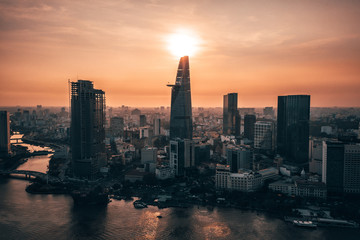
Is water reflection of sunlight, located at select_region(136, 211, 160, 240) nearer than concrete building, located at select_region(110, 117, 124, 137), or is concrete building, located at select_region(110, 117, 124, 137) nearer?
water reflection of sunlight, located at select_region(136, 211, 160, 240)

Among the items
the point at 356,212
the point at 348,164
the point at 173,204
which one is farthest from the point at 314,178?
the point at 173,204

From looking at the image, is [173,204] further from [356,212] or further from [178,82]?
[178,82]

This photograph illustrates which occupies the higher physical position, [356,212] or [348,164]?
[348,164]

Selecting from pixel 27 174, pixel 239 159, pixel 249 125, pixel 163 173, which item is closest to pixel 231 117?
pixel 249 125

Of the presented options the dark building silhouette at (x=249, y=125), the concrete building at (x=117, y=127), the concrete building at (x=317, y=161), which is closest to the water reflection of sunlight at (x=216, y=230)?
the concrete building at (x=317, y=161)

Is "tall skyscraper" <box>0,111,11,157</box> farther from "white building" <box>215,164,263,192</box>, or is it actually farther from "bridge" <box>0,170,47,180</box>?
"white building" <box>215,164,263,192</box>

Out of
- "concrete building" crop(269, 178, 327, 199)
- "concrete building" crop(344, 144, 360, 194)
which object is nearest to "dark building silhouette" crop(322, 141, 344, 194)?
"concrete building" crop(344, 144, 360, 194)
